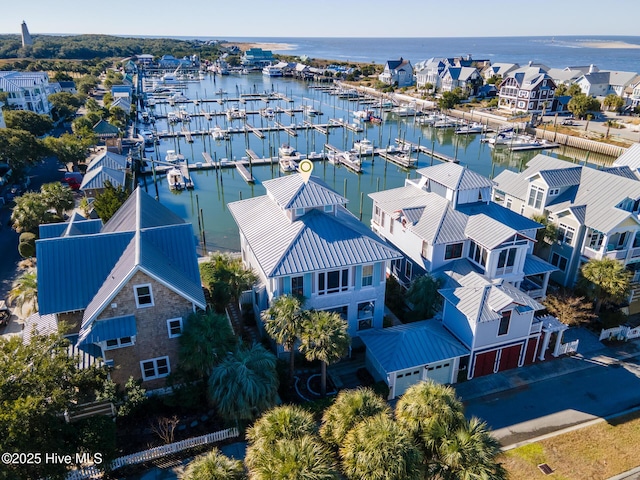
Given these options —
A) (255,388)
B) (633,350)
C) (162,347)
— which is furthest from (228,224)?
(633,350)

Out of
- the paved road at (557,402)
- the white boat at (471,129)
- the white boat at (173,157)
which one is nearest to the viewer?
the paved road at (557,402)

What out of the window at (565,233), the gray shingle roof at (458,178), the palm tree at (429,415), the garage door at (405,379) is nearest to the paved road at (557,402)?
the garage door at (405,379)

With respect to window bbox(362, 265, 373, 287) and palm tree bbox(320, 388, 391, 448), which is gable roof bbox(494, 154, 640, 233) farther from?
palm tree bbox(320, 388, 391, 448)

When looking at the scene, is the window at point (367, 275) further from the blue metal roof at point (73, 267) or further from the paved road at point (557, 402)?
the blue metal roof at point (73, 267)

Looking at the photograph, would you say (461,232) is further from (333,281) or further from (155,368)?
(155,368)

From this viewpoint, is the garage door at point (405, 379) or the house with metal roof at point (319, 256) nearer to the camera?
the garage door at point (405, 379)

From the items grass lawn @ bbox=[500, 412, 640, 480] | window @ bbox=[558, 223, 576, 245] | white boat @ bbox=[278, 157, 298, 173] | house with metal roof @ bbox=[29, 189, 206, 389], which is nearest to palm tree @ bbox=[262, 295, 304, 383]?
house with metal roof @ bbox=[29, 189, 206, 389]

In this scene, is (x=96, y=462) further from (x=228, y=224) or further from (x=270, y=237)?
(x=228, y=224)

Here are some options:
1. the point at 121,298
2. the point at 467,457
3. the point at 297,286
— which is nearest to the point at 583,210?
the point at 297,286
